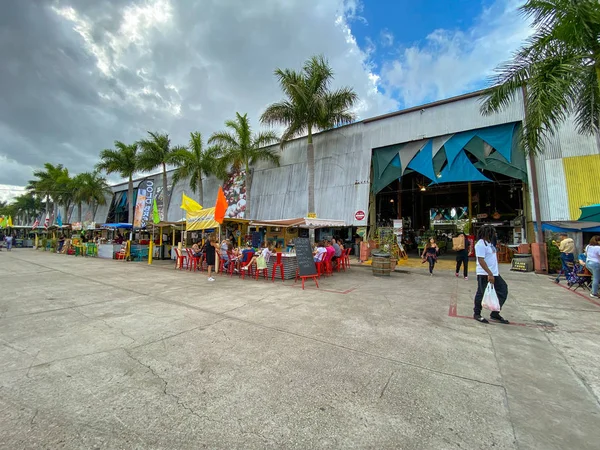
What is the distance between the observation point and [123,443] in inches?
80.0

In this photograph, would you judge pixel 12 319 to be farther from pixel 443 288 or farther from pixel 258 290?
pixel 443 288

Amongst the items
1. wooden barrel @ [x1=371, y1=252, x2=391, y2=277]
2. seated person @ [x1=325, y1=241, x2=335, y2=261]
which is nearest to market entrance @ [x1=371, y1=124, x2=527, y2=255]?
wooden barrel @ [x1=371, y1=252, x2=391, y2=277]

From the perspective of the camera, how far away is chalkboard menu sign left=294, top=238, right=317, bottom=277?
8.41 metres

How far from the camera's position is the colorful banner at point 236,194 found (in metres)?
23.5

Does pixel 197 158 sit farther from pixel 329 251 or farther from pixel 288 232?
pixel 329 251

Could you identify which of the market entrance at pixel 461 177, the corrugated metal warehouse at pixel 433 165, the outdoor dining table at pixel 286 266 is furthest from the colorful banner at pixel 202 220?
the market entrance at pixel 461 177

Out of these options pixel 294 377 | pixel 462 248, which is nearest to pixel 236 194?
pixel 462 248

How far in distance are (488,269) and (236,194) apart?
21.4 meters

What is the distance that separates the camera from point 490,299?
4.92 metres

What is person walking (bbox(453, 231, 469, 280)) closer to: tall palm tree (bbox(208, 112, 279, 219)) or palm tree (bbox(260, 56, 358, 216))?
palm tree (bbox(260, 56, 358, 216))

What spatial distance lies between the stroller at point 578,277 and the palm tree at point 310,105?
12203 mm

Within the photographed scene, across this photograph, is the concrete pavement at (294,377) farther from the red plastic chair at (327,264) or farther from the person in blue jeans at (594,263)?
the red plastic chair at (327,264)

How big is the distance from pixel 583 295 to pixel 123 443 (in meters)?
10.7

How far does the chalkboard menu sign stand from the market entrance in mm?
10715
